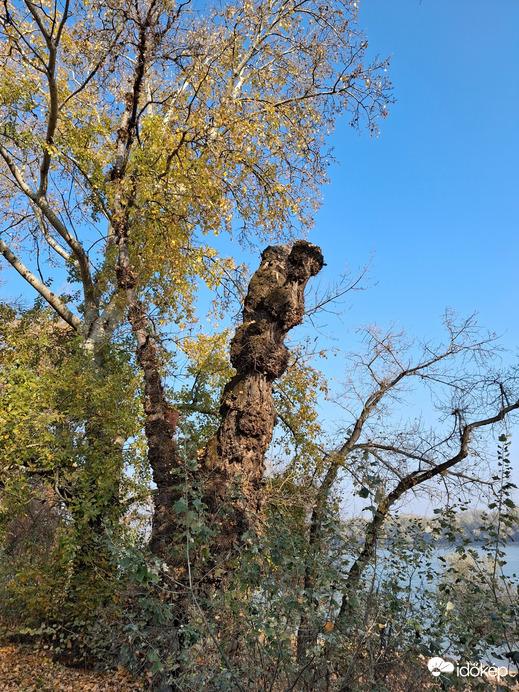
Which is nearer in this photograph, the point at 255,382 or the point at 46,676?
the point at 255,382

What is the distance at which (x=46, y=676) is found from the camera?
6895mm

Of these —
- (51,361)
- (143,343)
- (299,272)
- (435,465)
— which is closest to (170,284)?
(51,361)

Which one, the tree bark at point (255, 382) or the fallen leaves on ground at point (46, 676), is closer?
the tree bark at point (255, 382)

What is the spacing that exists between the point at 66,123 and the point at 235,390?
20.4 ft

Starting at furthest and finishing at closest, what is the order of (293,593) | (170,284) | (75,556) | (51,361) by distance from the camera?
(170,284) < (51,361) < (75,556) < (293,593)

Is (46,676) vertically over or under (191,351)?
under

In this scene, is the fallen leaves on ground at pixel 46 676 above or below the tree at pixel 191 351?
below

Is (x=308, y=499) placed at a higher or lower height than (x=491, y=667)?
higher

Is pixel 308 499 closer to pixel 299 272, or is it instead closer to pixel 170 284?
pixel 299 272

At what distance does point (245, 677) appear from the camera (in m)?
2.89

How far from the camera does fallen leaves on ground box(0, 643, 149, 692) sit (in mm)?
6508

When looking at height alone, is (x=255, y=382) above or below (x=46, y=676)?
above

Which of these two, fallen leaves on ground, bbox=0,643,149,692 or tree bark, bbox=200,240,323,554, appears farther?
fallen leaves on ground, bbox=0,643,149,692

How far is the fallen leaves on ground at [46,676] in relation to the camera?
651cm
